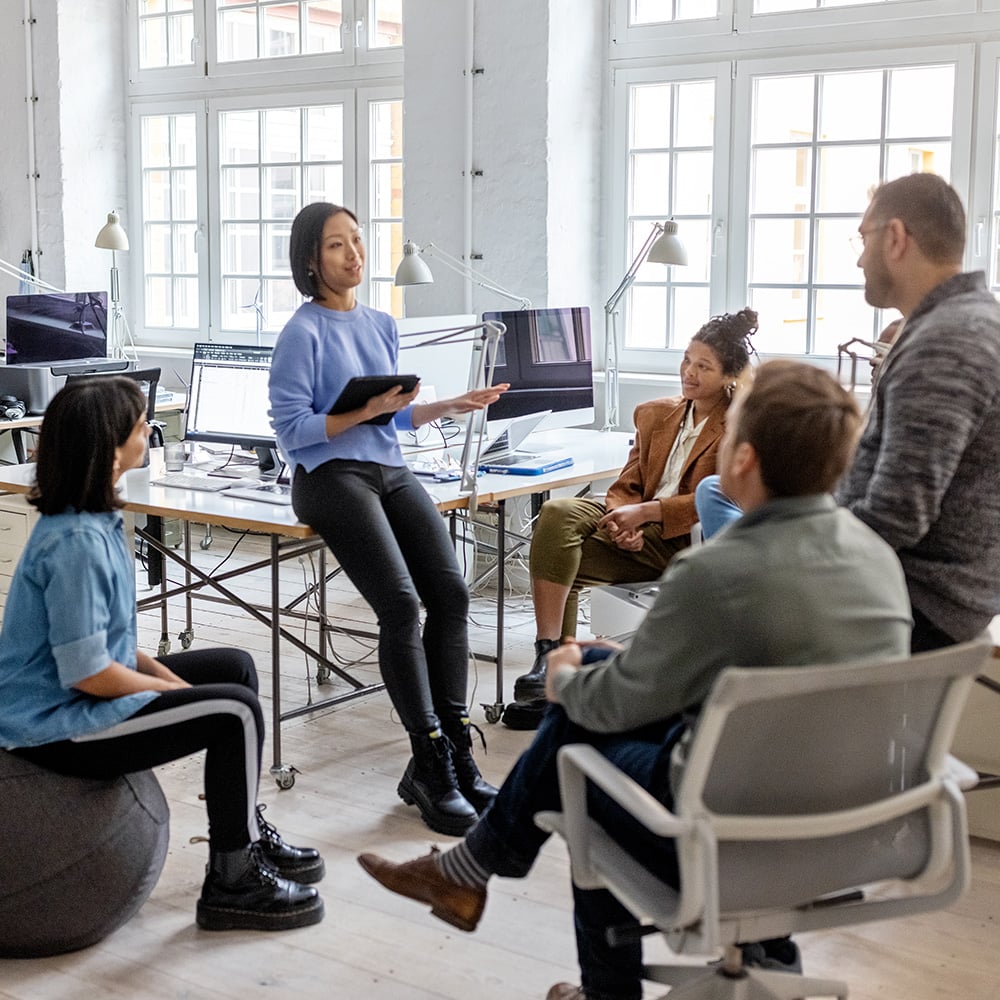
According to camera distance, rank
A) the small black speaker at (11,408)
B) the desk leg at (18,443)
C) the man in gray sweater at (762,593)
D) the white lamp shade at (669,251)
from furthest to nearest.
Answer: the desk leg at (18,443) < the small black speaker at (11,408) < the white lamp shade at (669,251) < the man in gray sweater at (762,593)

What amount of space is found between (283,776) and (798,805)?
6.02ft

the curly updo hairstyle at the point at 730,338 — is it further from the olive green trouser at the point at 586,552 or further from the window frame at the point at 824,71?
the window frame at the point at 824,71

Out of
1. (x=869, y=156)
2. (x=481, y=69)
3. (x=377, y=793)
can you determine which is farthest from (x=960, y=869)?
(x=481, y=69)

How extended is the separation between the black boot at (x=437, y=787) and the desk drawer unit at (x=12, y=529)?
160cm

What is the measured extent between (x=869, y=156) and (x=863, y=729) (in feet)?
11.7

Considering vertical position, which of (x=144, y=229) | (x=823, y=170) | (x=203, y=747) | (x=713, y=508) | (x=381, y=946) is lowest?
(x=381, y=946)

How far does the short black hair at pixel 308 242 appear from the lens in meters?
3.20

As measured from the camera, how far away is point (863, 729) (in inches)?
65.9

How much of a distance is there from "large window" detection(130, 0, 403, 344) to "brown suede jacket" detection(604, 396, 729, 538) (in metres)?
2.42

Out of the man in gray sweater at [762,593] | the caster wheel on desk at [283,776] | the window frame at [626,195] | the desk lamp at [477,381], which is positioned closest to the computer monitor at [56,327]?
the window frame at [626,195]

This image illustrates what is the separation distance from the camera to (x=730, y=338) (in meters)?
3.65


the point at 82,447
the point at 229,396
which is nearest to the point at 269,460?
the point at 229,396

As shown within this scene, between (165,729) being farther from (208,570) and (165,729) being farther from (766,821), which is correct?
(208,570)

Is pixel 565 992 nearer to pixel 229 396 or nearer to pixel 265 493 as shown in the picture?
pixel 265 493
